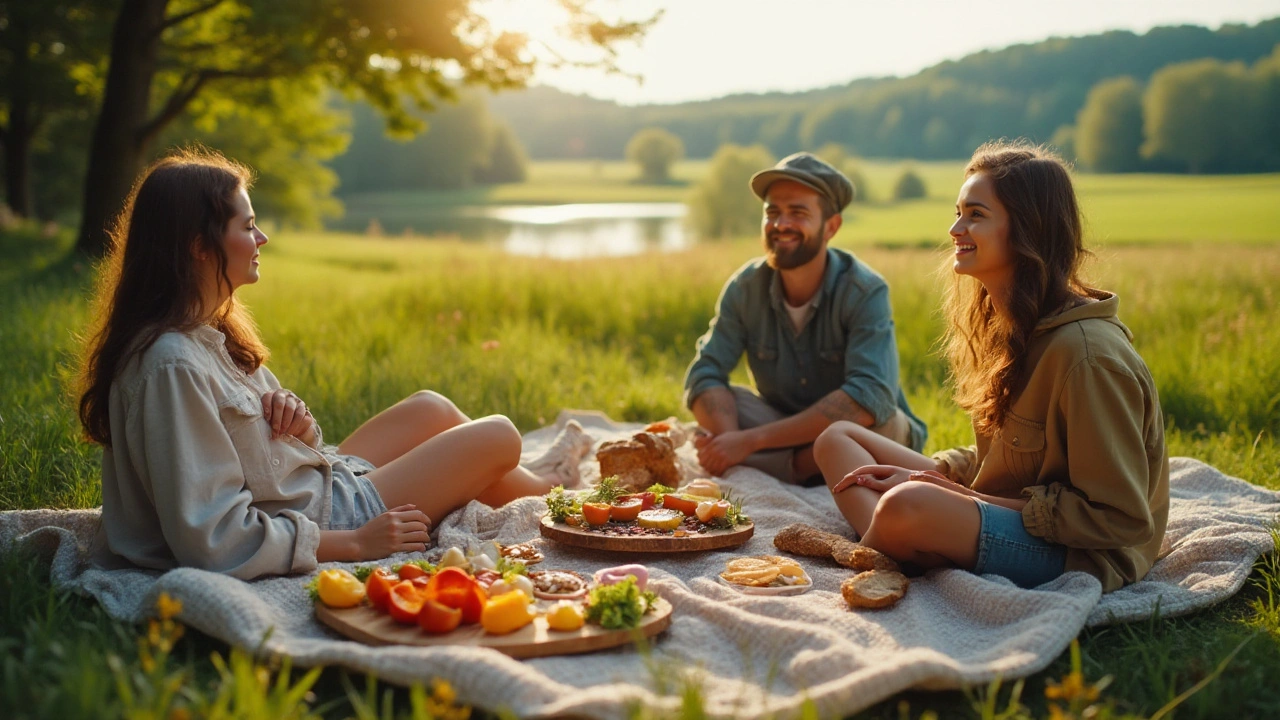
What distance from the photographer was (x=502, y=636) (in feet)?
9.17

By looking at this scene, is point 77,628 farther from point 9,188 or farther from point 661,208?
point 661,208

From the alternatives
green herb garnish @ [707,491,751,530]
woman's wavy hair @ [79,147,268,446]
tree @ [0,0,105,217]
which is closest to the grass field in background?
green herb garnish @ [707,491,751,530]

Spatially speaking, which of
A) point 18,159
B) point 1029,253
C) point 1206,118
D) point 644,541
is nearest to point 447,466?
point 644,541

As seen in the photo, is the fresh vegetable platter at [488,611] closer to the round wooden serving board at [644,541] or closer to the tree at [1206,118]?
the round wooden serving board at [644,541]

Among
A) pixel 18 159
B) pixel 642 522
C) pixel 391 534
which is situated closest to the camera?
pixel 391 534

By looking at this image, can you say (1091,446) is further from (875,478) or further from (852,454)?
(852,454)

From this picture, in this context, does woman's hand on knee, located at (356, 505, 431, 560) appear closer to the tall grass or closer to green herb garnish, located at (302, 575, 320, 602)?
green herb garnish, located at (302, 575, 320, 602)

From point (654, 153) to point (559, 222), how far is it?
39348 mm

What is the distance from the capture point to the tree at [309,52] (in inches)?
457

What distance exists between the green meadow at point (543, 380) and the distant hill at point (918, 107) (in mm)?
63021

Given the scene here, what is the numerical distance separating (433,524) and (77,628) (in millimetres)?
1464

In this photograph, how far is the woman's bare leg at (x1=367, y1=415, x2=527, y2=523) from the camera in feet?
12.8

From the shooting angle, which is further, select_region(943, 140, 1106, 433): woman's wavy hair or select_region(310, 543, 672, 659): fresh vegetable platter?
select_region(943, 140, 1106, 433): woman's wavy hair

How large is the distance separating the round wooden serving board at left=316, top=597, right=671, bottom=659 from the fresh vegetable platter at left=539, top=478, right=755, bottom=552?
78 centimetres
